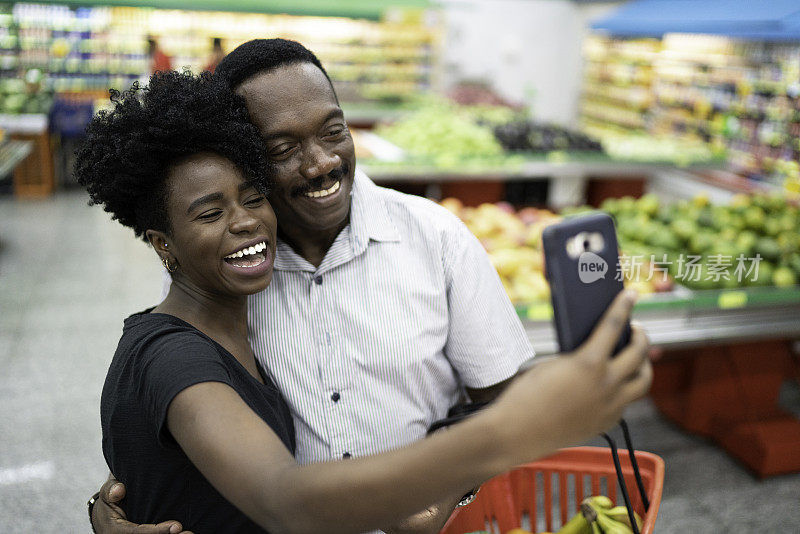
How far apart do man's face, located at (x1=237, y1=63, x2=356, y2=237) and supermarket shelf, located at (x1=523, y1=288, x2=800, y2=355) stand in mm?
1551

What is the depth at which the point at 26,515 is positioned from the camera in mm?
2637

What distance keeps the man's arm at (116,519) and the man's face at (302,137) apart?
2.04 ft

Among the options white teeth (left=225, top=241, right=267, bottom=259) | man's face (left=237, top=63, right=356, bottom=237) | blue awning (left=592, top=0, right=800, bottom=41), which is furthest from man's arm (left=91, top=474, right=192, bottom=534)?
blue awning (left=592, top=0, right=800, bottom=41)

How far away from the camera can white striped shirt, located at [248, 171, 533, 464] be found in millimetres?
1361

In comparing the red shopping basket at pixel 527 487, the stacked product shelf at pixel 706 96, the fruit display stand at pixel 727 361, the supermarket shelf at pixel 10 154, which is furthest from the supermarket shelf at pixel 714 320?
the supermarket shelf at pixel 10 154

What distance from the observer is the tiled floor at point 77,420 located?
269 cm

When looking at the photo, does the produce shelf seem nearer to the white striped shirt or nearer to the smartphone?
the white striped shirt

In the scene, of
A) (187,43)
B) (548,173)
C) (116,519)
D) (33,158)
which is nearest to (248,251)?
(116,519)

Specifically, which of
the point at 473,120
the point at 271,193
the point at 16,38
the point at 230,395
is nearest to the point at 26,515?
the point at 271,193

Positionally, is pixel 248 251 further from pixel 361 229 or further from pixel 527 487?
pixel 527 487

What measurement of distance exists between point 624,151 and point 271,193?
5.23 m

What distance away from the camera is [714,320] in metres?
2.93

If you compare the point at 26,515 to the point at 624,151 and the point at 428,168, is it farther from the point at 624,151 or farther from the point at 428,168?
the point at 624,151

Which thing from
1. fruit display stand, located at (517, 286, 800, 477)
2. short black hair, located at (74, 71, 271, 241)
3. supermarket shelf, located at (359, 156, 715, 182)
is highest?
short black hair, located at (74, 71, 271, 241)
